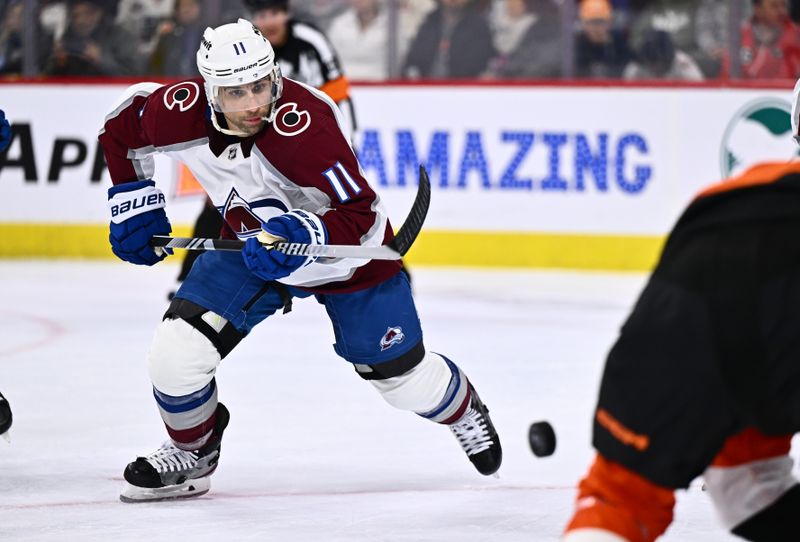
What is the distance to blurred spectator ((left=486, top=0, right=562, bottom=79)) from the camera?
6941 millimetres

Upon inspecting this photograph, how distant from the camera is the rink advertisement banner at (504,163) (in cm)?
665

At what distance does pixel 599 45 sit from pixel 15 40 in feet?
9.15

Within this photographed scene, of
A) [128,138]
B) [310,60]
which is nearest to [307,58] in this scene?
[310,60]

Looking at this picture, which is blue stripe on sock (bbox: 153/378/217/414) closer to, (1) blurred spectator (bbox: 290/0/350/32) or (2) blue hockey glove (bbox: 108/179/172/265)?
(2) blue hockey glove (bbox: 108/179/172/265)

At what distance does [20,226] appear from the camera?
23.4 ft

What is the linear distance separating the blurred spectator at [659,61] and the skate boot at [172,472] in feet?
13.5

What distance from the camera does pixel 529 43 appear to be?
6969 mm

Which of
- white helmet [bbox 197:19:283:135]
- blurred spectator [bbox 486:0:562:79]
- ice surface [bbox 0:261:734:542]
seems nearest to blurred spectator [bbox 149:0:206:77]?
blurred spectator [bbox 486:0:562:79]

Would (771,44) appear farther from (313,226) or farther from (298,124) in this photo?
(313,226)

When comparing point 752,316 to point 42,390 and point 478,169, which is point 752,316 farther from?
point 478,169

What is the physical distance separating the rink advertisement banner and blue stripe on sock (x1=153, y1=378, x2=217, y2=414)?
3877 millimetres

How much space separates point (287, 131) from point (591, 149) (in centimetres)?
401

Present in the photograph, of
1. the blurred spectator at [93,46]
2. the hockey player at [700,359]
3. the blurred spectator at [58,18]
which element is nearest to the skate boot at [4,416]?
the hockey player at [700,359]

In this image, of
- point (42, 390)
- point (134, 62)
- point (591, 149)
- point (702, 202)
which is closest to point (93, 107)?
point (134, 62)
